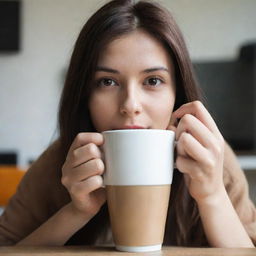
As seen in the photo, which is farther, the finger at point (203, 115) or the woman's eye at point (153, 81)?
the woman's eye at point (153, 81)

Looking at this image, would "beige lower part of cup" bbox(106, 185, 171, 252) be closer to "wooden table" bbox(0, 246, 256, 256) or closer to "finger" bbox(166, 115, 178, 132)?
"wooden table" bbox(0, 246, 256, 256)

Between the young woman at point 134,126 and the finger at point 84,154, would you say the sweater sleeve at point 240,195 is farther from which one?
the finger at point 84,154

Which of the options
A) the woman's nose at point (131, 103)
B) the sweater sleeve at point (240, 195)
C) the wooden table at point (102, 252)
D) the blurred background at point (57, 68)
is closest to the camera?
the wooden table at point (102, 252)

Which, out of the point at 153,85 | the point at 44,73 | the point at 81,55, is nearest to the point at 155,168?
the point at 153,85

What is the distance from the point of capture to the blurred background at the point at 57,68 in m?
3.45

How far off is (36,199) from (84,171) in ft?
1.43

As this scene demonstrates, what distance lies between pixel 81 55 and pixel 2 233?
1.24 ft

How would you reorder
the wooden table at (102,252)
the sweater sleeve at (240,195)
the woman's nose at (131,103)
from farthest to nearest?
the sweater sleeve at (240,195) < the woman's nose at (131,103) < the wooden table at (102,252)

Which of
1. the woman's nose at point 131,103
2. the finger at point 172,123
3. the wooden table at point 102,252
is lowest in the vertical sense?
the wooden table at point 102,252

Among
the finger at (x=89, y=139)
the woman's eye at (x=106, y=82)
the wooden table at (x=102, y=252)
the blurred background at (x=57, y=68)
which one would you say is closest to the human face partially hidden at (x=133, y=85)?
the woman's eye at (x=106, y=82)

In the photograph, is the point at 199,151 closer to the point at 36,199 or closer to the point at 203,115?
the point at 203,115

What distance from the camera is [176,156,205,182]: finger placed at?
0.59 metres

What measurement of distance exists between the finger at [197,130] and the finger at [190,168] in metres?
0.03

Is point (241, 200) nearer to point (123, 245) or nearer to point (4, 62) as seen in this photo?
point (123, 245)
